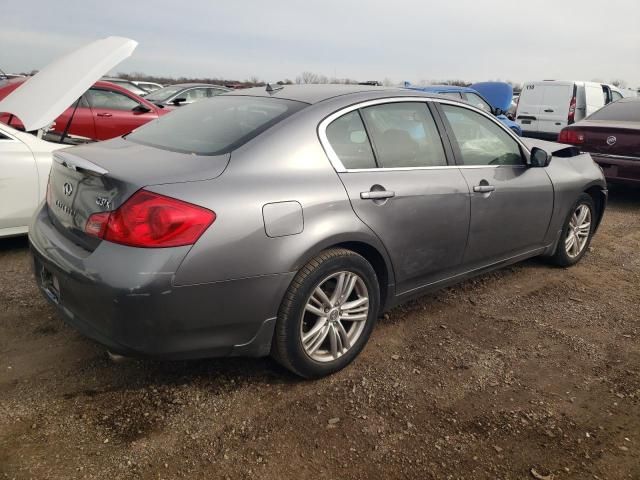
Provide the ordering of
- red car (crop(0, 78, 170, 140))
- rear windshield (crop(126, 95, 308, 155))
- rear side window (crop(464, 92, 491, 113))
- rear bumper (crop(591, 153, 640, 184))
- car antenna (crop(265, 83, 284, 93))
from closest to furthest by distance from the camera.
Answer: rear windshield (crop(126, 95, 308, 155)), car antenna (crop(265, 83, 284, 93)), rear bumper (crop(591, 153, 640, 184)), red car (crop(0, 78, 170, 140)), rear side window (crop(464, 92, 491, 113))

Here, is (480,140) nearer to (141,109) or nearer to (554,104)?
(141,109)

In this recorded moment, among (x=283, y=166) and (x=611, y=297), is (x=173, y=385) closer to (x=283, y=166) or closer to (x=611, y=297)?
(x=283, y=166)

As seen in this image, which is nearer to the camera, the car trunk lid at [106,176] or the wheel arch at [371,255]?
the car trunk lid at [106,176]

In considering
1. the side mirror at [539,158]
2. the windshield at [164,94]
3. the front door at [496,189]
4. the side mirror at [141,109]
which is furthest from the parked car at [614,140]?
the windshield at [164,94]

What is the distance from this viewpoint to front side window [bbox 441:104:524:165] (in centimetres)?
340

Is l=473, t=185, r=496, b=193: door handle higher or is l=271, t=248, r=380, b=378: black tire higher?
l=473, t=185, r=496, b=193: door handle

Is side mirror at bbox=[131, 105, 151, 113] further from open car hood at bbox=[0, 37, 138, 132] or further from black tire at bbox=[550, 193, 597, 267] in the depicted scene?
black tire at bbox=[550, 193, 597, 267]

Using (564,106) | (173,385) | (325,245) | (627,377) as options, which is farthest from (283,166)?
(564,106)

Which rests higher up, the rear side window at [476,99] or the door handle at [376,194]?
the rear side window at [476,99]

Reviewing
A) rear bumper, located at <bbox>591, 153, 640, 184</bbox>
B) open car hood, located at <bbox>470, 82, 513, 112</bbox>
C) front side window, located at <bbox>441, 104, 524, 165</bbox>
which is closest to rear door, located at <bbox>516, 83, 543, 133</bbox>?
open car hood, located at <bbox>470, 82, 513, 112</bbox>

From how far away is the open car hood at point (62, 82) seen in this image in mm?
3805

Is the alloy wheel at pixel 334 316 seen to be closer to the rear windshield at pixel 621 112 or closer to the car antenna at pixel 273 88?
the car antenna at pixel 273 88

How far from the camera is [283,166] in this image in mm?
2506

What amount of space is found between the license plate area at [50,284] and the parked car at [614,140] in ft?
21.5
